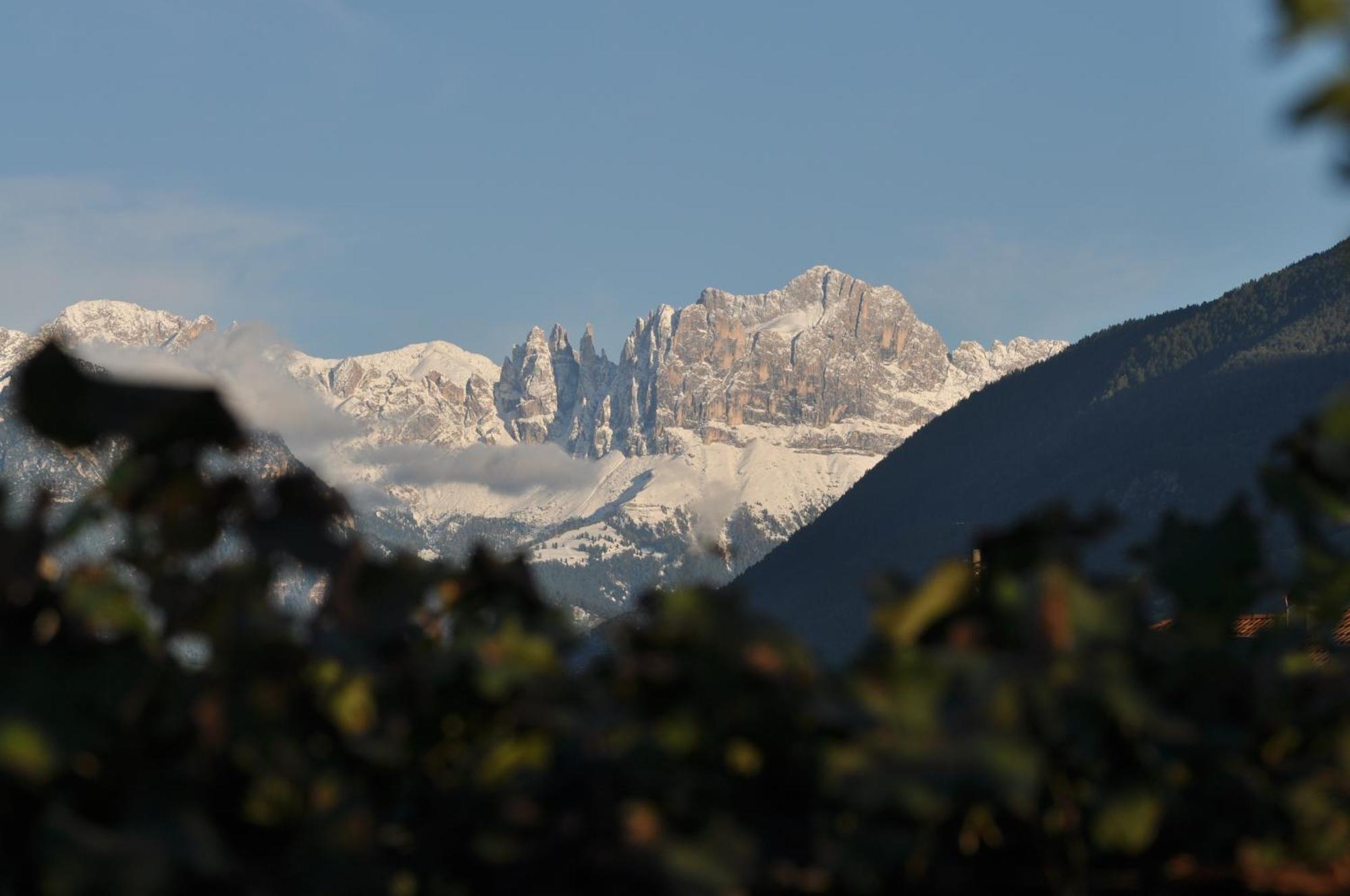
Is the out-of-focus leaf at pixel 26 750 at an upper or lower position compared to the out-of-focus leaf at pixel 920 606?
upper

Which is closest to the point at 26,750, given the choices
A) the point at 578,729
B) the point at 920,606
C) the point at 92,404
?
the point at 92,404

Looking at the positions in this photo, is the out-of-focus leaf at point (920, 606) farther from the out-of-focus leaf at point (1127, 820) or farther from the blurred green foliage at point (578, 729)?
the out-of-focus leaf at point (1127, 820)

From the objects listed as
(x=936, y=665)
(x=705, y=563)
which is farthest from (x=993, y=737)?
(x=705, y=563)

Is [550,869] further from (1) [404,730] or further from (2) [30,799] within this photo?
(2) [30,799]

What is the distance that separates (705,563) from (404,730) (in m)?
2.22

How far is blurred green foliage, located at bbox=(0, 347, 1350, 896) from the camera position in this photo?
6.78ft

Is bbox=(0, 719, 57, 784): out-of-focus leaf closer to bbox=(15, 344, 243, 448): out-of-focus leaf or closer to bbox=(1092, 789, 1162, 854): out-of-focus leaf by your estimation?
bbox=(15, 344, 243, 448): out-of-focus leaf

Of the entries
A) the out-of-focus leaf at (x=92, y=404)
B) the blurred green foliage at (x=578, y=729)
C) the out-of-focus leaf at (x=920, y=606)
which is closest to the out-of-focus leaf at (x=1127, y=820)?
the blurred green foliage at (x=578, y=729)

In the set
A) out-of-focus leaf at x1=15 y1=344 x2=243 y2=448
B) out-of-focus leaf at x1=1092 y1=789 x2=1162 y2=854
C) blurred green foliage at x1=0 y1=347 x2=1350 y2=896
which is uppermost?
out-of-focus leaf at x1=15 y1=344 x2=243 y2=448

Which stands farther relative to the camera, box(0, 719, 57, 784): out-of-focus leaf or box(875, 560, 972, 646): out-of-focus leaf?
box(875, 560, 972, 646): out-of-focus leaf

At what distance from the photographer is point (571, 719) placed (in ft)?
7.59

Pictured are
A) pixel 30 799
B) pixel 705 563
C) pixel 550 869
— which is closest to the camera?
pixel 30 799

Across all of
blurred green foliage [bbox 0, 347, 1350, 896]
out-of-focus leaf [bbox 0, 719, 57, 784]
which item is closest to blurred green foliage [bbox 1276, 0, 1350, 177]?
blurred green foliage [bbox 0, 347, 1350, 896]

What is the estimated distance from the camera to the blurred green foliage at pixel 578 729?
2066 mm
